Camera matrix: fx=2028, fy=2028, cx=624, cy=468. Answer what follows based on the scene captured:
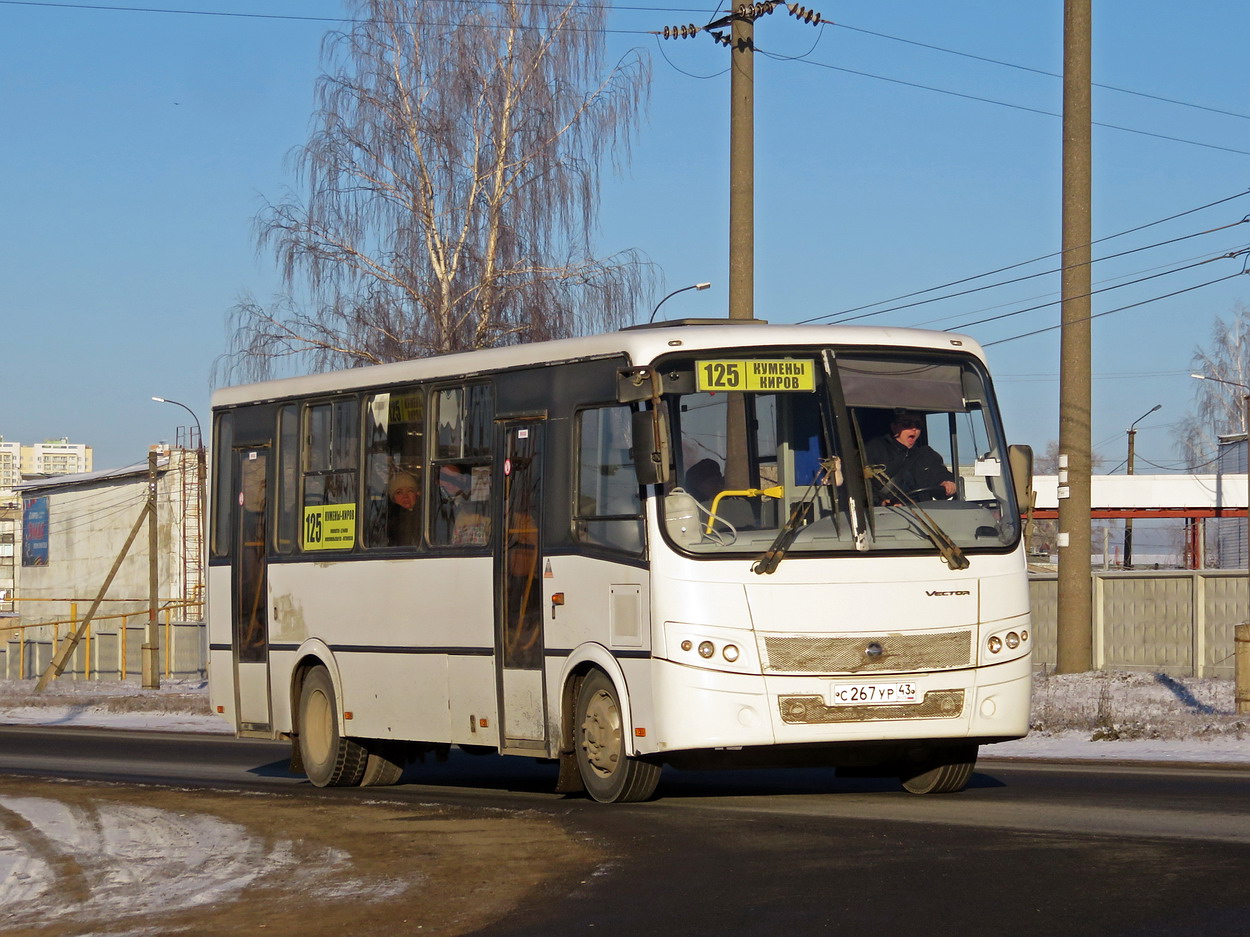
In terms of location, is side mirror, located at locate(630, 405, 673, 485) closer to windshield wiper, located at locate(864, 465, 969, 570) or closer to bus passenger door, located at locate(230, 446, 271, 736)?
windshield wiper, located at locate(864, 465, 969, 570)

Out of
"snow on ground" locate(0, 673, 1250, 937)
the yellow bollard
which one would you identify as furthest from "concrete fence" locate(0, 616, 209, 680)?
the yellow bollard

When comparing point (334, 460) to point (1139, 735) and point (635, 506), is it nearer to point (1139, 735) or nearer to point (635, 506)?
point (635, 506)

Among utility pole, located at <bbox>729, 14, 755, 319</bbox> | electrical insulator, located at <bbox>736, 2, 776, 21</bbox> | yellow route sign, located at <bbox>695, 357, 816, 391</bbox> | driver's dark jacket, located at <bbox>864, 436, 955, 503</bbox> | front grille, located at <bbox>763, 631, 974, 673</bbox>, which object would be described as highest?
electrical insulator, located at <bbox>736, 2, 776, 21</bbox>

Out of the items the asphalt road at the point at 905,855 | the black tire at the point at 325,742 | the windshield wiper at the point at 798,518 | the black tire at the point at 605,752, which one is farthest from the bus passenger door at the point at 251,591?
the windshield wiper at the point at 798,518

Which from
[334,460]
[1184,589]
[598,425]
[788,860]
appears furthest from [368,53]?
[788,860]

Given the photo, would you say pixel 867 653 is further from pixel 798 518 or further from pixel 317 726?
pixel 317 726

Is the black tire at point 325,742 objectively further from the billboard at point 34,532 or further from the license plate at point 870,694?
the billboard at point 34,532

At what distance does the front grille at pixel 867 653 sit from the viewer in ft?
39.5

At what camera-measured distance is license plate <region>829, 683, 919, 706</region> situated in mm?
12055

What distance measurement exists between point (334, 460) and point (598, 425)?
12.3 feet

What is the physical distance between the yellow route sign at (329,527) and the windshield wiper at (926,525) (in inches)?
194

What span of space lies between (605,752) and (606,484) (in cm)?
169

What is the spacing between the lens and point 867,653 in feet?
39.8

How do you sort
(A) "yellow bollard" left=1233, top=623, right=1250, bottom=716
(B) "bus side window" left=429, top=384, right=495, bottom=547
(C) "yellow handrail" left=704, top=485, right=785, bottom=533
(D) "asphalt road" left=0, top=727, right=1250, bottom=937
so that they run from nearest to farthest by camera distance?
(D) "asphalt road" left=0, top=727, right=1250, bottom=937
(C) "yellow handrail" left=704, top=485, right=785, bottom=533
(B) "bus side window" left=429, top=384, right=495, bottom=547
(A) "yellow bollard" left=1233, top=623, right=1250, bottom=716
